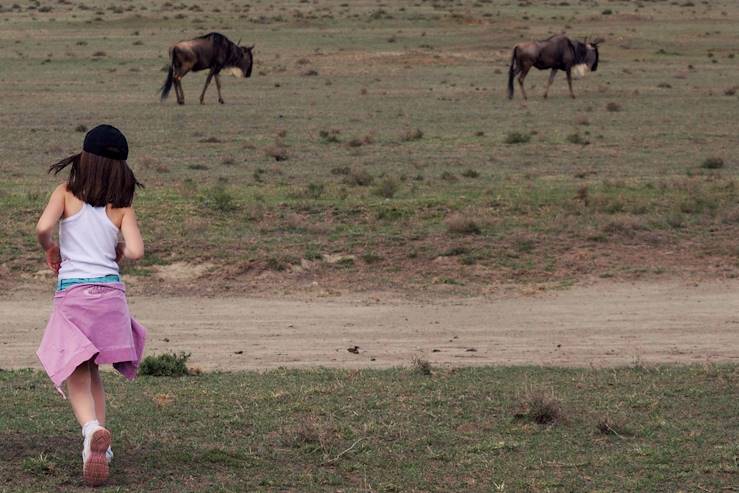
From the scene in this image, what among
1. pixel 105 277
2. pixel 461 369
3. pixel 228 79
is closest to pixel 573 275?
pixel 461 369

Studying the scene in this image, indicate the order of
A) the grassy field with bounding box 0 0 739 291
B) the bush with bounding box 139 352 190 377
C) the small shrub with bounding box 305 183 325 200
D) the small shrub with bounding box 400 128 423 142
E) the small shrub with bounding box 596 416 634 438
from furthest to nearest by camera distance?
the small shrub with bounding box 400 128 423 142
the small shrub with bounding box 305 183 325 200
the grassy field with bounding box 0 0 739 291
the bush with bounding box 139 352 190 377
the small shrub with bounding box 596 416 634 438

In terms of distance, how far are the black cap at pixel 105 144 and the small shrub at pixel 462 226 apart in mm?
10041

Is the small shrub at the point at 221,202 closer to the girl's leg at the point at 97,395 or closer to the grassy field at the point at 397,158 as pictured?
the grassy field at the point at 397,158

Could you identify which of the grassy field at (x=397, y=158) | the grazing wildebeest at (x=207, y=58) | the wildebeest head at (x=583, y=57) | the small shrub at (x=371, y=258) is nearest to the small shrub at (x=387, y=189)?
the grassy field at (x=397, y=158)

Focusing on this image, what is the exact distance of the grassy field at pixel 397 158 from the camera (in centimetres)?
1588

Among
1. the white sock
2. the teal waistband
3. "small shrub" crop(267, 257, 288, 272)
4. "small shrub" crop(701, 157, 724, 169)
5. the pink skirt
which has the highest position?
the teal waistband

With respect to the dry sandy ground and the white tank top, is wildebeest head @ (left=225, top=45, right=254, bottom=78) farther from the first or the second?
the white tank top

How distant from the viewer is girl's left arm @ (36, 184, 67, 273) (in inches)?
255

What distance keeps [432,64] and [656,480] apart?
38.5m

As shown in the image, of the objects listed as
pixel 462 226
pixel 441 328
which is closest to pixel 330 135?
pixel 462 226

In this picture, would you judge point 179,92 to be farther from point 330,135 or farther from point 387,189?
point 387,189

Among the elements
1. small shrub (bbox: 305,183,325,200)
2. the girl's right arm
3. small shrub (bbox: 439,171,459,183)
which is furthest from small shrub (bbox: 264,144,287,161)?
the girl's right arm

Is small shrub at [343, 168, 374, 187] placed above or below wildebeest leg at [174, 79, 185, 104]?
above

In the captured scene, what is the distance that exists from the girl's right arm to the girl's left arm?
307 mm
